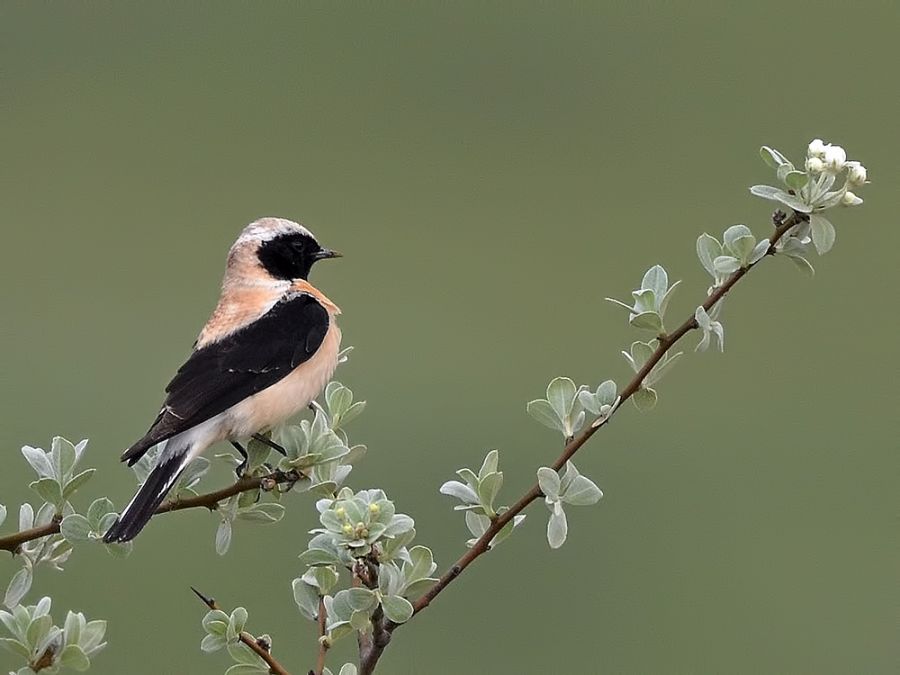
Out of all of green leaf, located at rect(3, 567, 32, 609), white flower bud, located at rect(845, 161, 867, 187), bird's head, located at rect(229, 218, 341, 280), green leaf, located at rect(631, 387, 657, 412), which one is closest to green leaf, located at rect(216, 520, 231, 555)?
green leaf, located at rect(3, 567, 32, 609)

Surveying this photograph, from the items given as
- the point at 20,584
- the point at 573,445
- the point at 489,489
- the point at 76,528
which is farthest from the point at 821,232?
the point at 20,584

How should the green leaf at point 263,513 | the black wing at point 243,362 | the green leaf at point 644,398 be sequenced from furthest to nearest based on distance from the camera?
1. the black wing at point 243,362
2. the green leaf at point 263,513
3. the green leaf at point 644,398

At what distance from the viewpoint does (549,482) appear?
6.07 ft

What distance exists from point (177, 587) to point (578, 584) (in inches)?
93.6

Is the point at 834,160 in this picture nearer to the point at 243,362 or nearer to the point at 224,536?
the point at 224,536

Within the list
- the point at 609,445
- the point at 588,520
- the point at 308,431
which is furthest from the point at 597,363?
the point at 308,431

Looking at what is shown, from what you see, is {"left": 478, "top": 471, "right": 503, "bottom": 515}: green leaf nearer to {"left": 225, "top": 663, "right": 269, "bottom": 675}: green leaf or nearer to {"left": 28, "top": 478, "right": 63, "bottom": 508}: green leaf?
{"left": 225, "top": 663, "right": 269, "bottom": 675}: green leaf

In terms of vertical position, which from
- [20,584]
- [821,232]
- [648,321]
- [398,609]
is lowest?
[20,584]

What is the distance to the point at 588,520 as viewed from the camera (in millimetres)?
9789

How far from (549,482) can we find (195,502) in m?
0.56

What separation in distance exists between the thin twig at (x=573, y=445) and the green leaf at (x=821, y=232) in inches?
0.8

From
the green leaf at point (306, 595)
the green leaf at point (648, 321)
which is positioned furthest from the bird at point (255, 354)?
the green leaf at point (648, 321)

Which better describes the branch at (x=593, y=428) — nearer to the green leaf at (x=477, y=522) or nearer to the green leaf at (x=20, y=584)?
the green leaf at (x=477, y=522)

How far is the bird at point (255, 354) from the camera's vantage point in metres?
2.95
